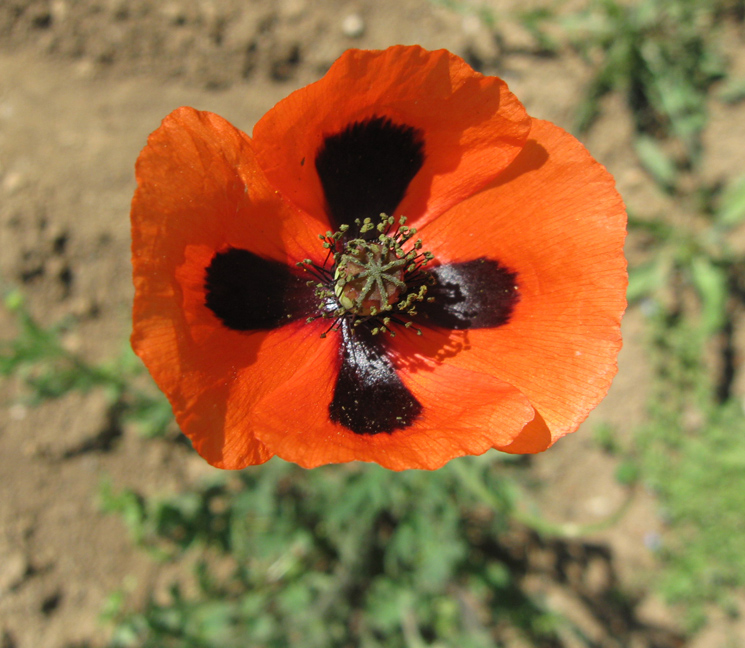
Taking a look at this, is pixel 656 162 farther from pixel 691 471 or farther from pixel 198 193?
pixel 198 193

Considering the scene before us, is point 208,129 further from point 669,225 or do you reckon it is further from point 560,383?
point 669,225

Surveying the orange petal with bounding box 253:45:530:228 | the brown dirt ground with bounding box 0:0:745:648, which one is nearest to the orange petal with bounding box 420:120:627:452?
the orange petal with bounding box 253:45:530:228

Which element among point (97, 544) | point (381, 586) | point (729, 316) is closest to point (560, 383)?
point (381, 586)

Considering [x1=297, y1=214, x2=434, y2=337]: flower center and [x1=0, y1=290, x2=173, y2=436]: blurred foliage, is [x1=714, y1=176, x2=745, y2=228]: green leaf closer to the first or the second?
[x1=297, y1=214, x2=434, y2=337]: flower center

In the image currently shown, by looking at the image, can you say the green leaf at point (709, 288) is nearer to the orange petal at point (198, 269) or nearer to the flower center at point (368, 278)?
the flower center at point (368, 278)

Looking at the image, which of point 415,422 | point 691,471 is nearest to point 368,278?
point 415,422

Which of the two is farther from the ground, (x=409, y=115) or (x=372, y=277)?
(x=409, y=115)

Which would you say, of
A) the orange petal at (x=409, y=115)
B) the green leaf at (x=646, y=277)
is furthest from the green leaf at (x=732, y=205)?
the orange petal at (x=409, y=115)
